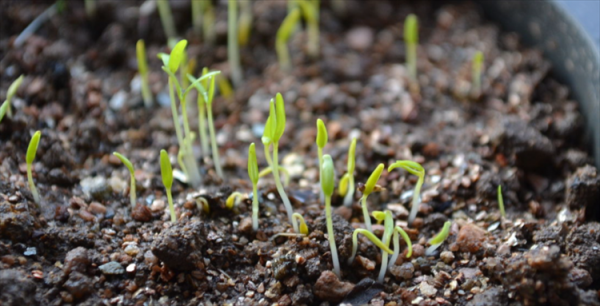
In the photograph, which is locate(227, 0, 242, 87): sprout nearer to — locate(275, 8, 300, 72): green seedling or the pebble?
locate(275, 8, 300, 72): green seedling

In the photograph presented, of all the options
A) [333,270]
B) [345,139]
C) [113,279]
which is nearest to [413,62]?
[345,139]

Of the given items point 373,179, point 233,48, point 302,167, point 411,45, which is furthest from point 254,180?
point 411,45

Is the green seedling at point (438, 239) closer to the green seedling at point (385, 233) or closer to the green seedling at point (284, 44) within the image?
the green seedling at point (385, 233)

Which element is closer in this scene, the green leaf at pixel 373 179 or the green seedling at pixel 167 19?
the green leaf at pixel 373 179

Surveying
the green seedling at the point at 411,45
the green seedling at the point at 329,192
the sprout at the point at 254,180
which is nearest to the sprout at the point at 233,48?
the green seedling at the point at 411,45

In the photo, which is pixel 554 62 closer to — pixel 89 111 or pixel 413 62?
pixel 413 62
